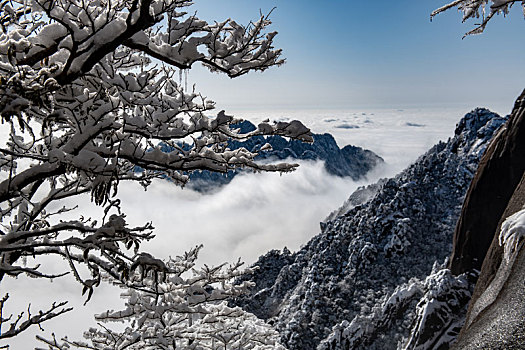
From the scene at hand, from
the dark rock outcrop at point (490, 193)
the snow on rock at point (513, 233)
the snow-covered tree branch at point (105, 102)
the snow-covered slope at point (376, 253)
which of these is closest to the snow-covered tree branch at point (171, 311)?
the snow-covered tree branch at point (105, 102)

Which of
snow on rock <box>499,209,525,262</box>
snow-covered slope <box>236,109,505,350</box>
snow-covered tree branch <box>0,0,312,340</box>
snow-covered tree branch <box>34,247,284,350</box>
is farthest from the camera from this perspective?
snow-covered slope <box>236,109,505,350</box>

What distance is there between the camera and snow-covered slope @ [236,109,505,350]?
5078 centimetres

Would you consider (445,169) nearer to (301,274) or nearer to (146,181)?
(301,274)

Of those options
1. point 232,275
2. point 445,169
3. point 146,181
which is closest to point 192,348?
point 232,275

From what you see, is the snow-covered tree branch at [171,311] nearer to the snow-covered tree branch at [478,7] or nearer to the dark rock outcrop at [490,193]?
the snow-covered tree branch at [478,7]

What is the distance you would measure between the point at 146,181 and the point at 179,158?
5.59 feet

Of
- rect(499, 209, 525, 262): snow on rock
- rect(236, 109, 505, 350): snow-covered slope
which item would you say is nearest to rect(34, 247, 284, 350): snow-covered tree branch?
rect(499, 209, 525, 262): snow on rock

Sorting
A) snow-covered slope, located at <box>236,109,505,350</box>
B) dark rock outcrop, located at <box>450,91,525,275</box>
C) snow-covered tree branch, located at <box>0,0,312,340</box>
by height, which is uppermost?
snow-covered tree branch, located at <box>0,0,312,340</box>

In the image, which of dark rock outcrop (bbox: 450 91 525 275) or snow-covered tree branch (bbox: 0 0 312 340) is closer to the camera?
snow-covered tree branch (bbox: 0 0 312 340)

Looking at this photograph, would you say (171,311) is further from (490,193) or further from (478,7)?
(490,193)

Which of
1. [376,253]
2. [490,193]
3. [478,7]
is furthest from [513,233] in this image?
[376,253]

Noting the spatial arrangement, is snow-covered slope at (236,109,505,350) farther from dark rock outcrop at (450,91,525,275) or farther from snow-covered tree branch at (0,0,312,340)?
snow-covered tree branch at (0,0,312,340)

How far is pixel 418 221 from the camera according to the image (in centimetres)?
5869

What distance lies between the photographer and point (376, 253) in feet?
190
